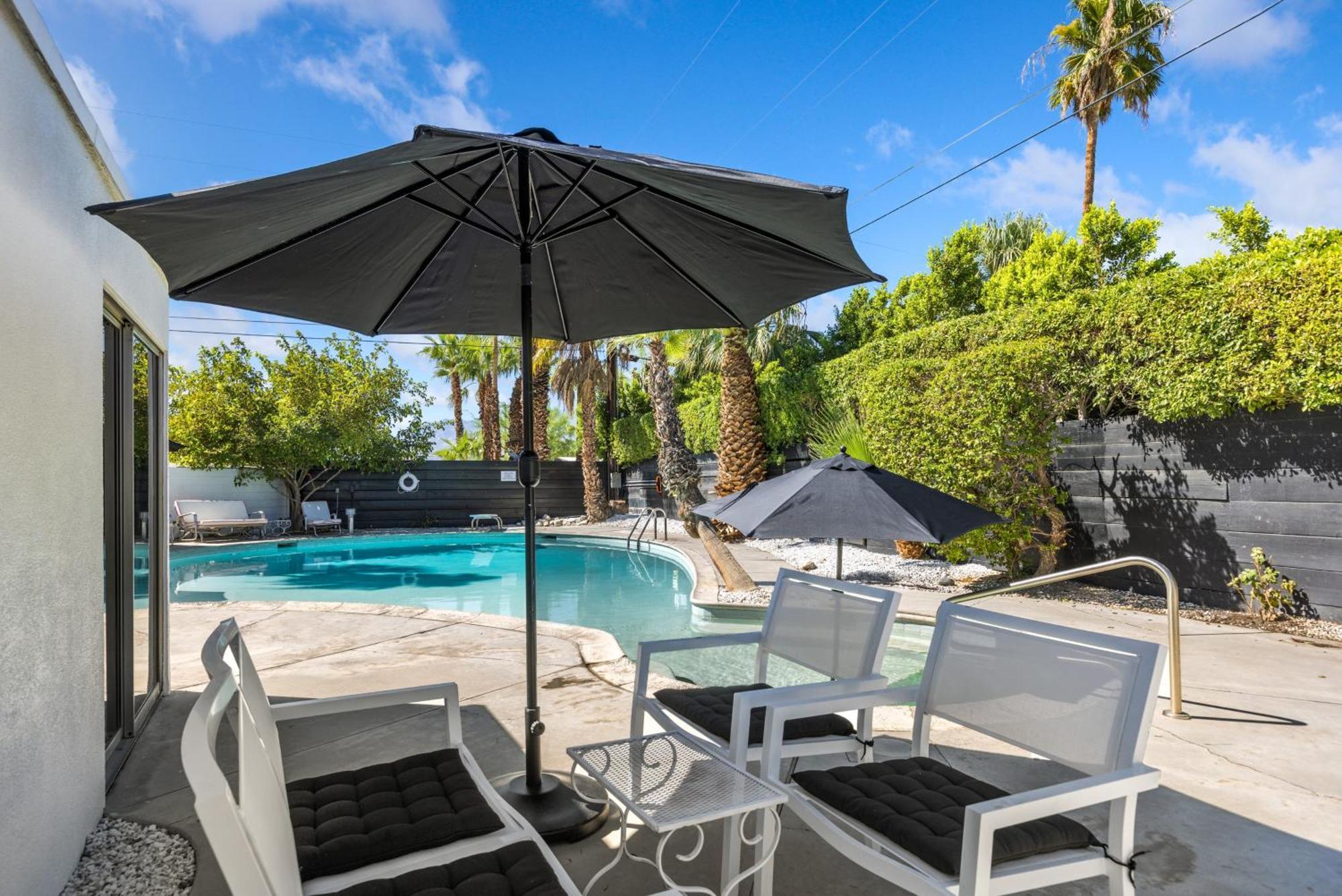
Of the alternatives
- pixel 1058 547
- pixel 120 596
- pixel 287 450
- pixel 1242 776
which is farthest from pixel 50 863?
pixel 287 450

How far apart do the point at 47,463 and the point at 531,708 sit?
1.67 m

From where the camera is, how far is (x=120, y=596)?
337 centimetres

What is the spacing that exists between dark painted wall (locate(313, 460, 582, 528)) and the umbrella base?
640 inches

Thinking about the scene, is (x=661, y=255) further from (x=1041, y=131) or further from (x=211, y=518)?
(x=211, y=518)

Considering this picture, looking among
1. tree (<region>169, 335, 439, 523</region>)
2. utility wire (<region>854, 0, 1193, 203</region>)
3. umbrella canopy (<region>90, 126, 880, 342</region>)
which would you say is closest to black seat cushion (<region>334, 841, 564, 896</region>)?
umbrella canopy (<region>90, 126, 880, 342</region>)

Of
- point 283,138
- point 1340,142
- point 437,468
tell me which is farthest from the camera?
point 283,138

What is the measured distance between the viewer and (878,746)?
3.31 meters

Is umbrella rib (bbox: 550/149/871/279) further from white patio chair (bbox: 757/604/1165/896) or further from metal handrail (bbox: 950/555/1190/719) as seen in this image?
metal handrail (bbox: 950/555/1190/719)

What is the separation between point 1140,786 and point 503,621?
5245 millimetres

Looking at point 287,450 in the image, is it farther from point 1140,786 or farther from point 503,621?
point 1140,786

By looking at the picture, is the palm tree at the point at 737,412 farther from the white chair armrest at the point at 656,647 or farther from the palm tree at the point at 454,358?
the palm tree at the point at 454,358

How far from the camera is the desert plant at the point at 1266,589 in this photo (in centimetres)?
593

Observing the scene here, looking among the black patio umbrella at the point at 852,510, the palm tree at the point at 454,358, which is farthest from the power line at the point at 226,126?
the black patio umbrella at the point at 852,510

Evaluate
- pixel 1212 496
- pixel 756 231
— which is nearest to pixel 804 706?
pixel 756 231
